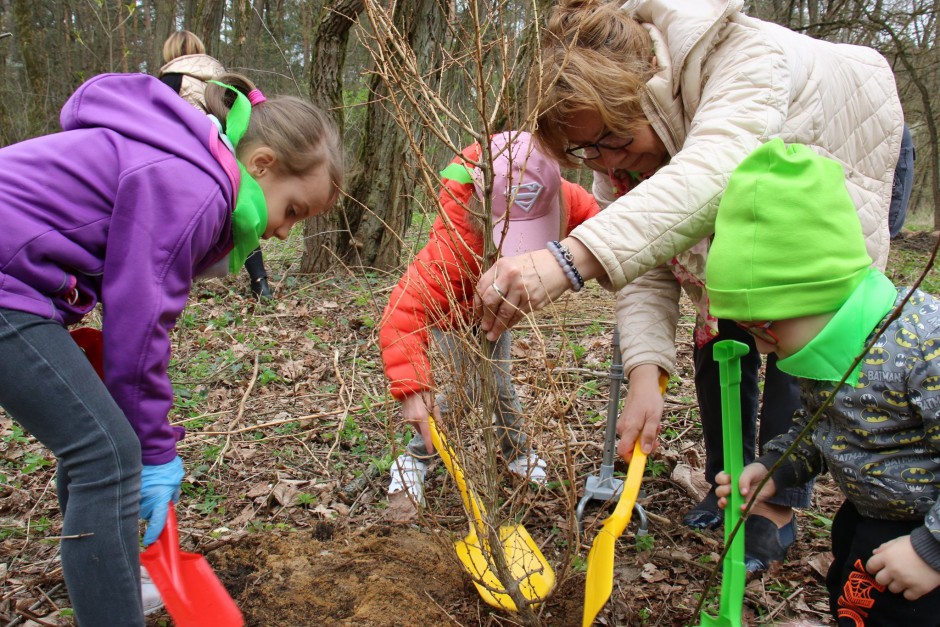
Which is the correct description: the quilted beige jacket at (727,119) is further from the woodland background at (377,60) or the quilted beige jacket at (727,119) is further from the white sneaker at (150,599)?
the white sneaker at (150,599)

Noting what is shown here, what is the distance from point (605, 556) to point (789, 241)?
0.86 metres

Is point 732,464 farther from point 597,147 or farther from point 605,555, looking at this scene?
point 597,147

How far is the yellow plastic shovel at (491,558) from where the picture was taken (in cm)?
179

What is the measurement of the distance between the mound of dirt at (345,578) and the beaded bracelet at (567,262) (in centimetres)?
90

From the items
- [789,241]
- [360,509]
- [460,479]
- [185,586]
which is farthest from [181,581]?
[789,241]

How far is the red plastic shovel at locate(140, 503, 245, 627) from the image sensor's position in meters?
1.74

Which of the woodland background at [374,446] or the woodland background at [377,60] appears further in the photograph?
the woodland background at [374,446]

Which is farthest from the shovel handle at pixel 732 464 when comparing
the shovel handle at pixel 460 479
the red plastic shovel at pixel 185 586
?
the red plastic shovel at pixel 185 586

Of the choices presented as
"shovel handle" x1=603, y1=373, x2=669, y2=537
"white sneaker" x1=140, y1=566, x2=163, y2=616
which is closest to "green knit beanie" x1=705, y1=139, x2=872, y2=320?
"shovel handle" x1=603, y1=373, x2=669, y2=537

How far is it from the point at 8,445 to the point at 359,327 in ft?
7.52

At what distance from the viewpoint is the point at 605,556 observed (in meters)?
1.66

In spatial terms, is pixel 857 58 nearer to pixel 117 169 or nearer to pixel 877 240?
pixel 877 240

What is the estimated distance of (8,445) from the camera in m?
3.21

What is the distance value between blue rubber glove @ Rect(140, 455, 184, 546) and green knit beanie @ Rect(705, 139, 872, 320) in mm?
1449
